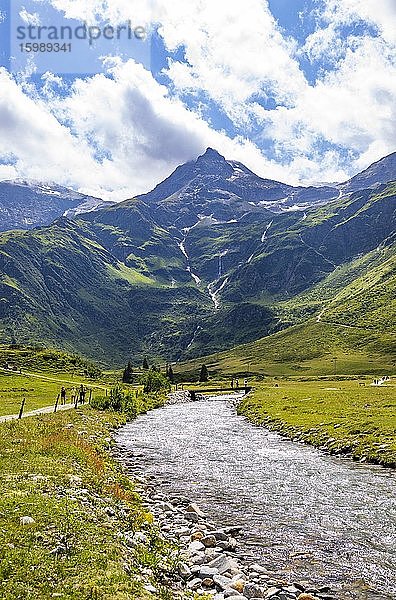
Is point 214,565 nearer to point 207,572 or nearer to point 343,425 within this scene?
point 207,572

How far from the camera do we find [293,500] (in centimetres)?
2839

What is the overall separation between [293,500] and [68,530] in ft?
51.5

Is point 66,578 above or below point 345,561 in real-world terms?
above

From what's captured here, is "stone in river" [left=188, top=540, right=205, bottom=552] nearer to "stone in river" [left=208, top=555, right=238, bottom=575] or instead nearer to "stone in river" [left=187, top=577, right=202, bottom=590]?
"stone in river" [left=208, top=555, right=238, bottom=575]

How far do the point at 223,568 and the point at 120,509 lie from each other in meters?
7.47

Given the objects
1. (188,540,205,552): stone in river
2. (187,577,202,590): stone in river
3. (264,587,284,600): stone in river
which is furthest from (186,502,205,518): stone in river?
(264,587,284,600): stone in river

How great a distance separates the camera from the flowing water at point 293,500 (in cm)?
1836

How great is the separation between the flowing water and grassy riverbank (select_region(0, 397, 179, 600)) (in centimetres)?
469

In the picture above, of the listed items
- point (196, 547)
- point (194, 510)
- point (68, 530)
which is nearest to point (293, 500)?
point (194, 510)

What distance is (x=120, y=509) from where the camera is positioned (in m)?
22.9

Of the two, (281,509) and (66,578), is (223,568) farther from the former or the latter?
(281,509)

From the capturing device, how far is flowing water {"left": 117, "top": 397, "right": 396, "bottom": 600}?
723 inches

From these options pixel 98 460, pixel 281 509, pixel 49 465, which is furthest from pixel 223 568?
pixel 98 460

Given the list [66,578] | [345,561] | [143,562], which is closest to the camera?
[66,578]
